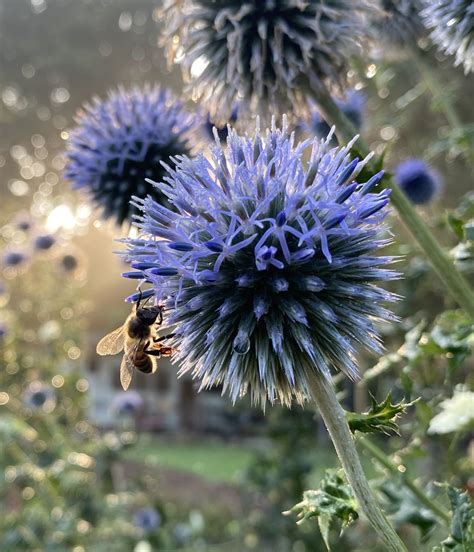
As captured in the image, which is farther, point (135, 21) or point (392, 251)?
point (135, 21)

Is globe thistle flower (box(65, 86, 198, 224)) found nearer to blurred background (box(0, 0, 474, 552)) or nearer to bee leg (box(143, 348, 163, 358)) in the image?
blurred background (box(0, 0, 474, 552))

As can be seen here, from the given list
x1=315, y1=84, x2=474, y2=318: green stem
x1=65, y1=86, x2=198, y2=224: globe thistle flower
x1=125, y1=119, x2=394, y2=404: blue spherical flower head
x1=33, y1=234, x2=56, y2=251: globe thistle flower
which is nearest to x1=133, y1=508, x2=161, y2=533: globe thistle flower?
x1=33, y1=234, x2=56, y2=251: globe thistle flower

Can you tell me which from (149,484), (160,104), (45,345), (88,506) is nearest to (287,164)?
(160,104)

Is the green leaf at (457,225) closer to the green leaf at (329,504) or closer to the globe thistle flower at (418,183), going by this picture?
the green leaf at (329,504)

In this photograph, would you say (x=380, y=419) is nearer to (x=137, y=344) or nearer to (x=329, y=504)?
(x=329, y=504)

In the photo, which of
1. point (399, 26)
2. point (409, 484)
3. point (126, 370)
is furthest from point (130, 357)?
point (399, 26)

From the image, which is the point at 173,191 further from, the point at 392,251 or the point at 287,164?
the point at 392,251

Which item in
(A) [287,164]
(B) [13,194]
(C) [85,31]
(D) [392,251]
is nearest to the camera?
(A) [287,164]

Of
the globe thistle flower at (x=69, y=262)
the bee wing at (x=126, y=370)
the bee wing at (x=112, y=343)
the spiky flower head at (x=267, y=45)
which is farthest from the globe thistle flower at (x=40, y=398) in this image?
the spiky flower head at (x=267, y=45)
